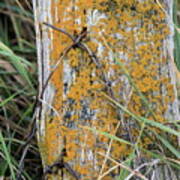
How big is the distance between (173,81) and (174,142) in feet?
0.52

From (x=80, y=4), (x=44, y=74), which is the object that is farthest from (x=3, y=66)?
(x=80, y=4)

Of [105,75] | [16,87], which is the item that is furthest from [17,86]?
[105,75]

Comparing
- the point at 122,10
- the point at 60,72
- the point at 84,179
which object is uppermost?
the point at 122,10

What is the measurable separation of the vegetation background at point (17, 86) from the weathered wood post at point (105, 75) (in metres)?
0.10

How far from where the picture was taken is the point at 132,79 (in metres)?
1.09

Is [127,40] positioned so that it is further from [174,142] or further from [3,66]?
[3,66]

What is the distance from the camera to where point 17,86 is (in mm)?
1816

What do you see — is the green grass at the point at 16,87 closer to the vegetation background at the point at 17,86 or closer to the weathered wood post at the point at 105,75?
the vegetation background at the point at 17,86

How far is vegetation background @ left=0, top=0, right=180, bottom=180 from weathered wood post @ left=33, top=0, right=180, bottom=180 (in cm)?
10

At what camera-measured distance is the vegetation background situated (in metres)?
1.27

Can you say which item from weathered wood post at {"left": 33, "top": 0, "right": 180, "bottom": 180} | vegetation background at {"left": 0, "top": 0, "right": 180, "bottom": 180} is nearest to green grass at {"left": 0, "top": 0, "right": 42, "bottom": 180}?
vegetation background at {"left": 0, "top": 0, "right": 180, "bottom": 180}

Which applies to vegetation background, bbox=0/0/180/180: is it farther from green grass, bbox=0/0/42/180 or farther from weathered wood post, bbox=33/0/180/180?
weathered wood post, bbox=33/0/180/180

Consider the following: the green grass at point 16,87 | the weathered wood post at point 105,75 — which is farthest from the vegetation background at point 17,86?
the weathered wood post at point 105,75

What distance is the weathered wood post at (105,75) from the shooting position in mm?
1091
